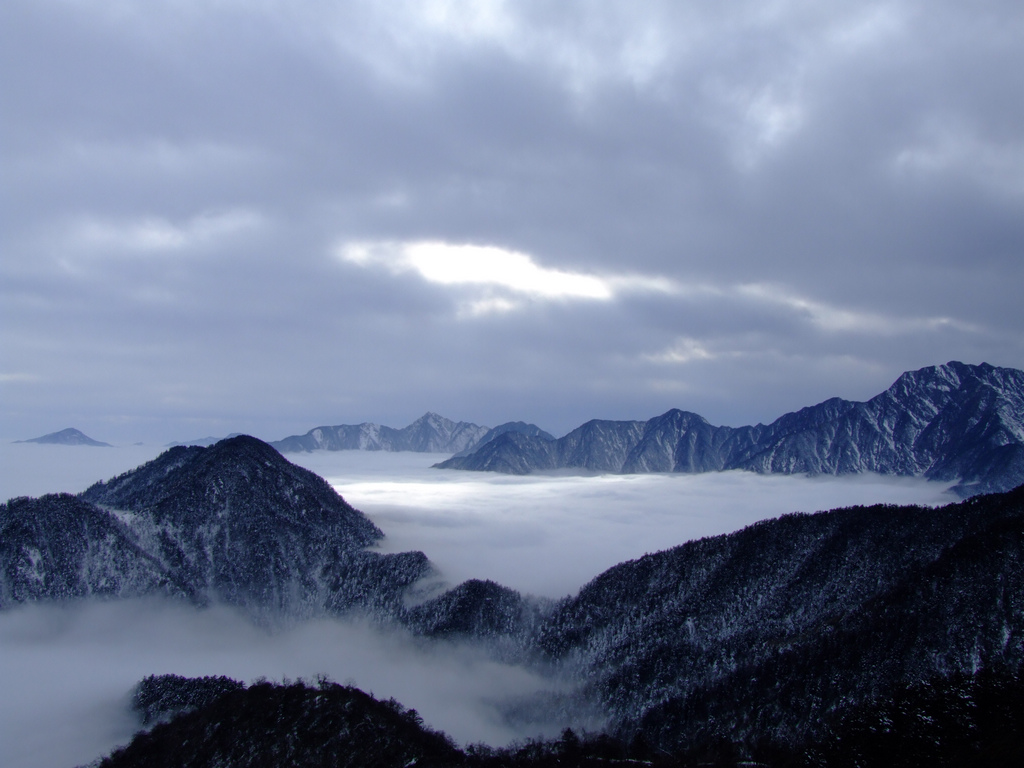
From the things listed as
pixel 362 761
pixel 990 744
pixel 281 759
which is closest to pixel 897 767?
pixel 990 744

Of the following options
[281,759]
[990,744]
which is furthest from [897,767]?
[281,759]

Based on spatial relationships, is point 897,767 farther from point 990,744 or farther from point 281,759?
point 281,759

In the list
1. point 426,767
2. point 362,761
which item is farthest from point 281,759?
point 426,767

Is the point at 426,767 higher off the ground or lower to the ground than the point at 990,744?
lower

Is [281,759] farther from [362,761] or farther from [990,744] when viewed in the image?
[990,744]

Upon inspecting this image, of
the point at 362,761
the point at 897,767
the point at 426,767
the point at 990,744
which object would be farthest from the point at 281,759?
the point at 990,744
